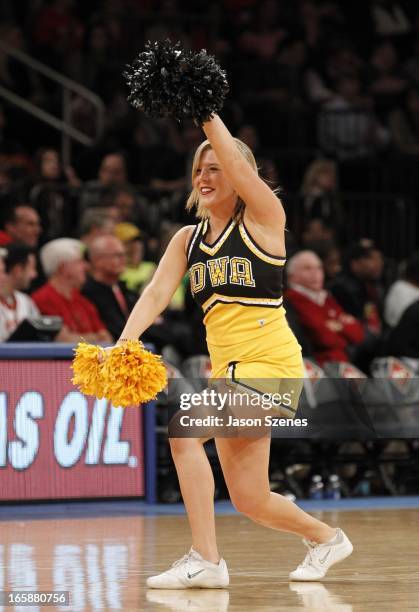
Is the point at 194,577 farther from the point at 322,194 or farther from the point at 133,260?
the point at 322,194

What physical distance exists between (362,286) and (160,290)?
7200 millimetres

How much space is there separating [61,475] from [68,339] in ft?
3.57

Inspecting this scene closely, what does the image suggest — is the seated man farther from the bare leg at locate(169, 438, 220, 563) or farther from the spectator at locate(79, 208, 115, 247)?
the bare leg at locate(169, 438, 220, 563)

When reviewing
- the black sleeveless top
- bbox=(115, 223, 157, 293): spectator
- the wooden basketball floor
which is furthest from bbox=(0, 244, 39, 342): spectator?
the black sleeveless top

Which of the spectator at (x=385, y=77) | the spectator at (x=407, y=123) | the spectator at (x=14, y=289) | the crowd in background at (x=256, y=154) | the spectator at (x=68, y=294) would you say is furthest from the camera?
the spectator at (x=385, y=77)

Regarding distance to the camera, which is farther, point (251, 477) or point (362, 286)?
point (362, 286)

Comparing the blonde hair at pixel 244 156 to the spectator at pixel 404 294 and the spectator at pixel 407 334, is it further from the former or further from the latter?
the spectator at pixel 404 294

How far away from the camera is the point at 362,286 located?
1312 cm

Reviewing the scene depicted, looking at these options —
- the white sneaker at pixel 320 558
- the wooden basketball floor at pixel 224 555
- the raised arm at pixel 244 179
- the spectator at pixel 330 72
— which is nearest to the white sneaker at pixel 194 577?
the wooden basketball floor at pixel 224 555

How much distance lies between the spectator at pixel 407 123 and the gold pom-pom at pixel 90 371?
11.4 metres

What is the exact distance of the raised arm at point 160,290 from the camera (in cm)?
601

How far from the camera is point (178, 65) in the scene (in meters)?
5.61

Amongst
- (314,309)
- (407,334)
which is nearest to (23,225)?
(314,309)

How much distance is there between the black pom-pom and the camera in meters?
5.55
